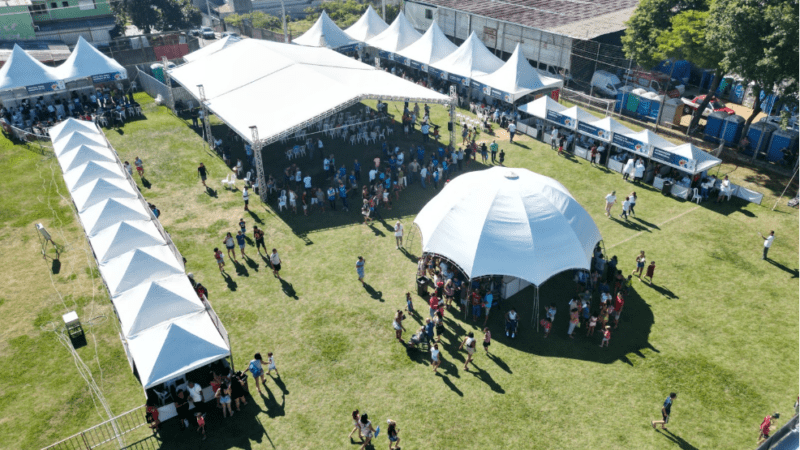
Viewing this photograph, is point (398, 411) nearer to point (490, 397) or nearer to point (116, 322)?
point (490, 397)

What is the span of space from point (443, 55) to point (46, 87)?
84.1ft

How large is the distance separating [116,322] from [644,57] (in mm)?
31209

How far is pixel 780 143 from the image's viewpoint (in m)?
27.5

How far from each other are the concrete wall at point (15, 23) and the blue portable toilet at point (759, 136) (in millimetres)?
52643

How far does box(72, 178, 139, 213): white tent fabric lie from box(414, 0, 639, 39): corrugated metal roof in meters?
30.7

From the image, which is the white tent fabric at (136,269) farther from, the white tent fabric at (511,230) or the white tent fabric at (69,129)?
the white tent fabric at (69,129)

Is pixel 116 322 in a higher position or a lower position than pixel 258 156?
lower

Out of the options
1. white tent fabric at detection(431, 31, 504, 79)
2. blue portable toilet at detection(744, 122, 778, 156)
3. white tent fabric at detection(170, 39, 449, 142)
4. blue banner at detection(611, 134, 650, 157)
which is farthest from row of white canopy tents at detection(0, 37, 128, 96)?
blue portable toilet at detection(744, 122, 778, 156)

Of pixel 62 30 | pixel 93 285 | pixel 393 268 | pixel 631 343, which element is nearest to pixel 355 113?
pixel 393 268

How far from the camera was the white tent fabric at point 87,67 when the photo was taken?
33.9 meters

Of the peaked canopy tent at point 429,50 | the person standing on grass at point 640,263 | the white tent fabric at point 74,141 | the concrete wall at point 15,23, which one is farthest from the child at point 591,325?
the concrete wall at point 15,23

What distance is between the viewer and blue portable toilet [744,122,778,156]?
27953 mm

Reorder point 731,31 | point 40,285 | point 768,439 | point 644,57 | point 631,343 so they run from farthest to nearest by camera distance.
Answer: point 644,57
point 731,31
point 40,285
point 631,343
point 768,439

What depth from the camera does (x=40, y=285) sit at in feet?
63.8
